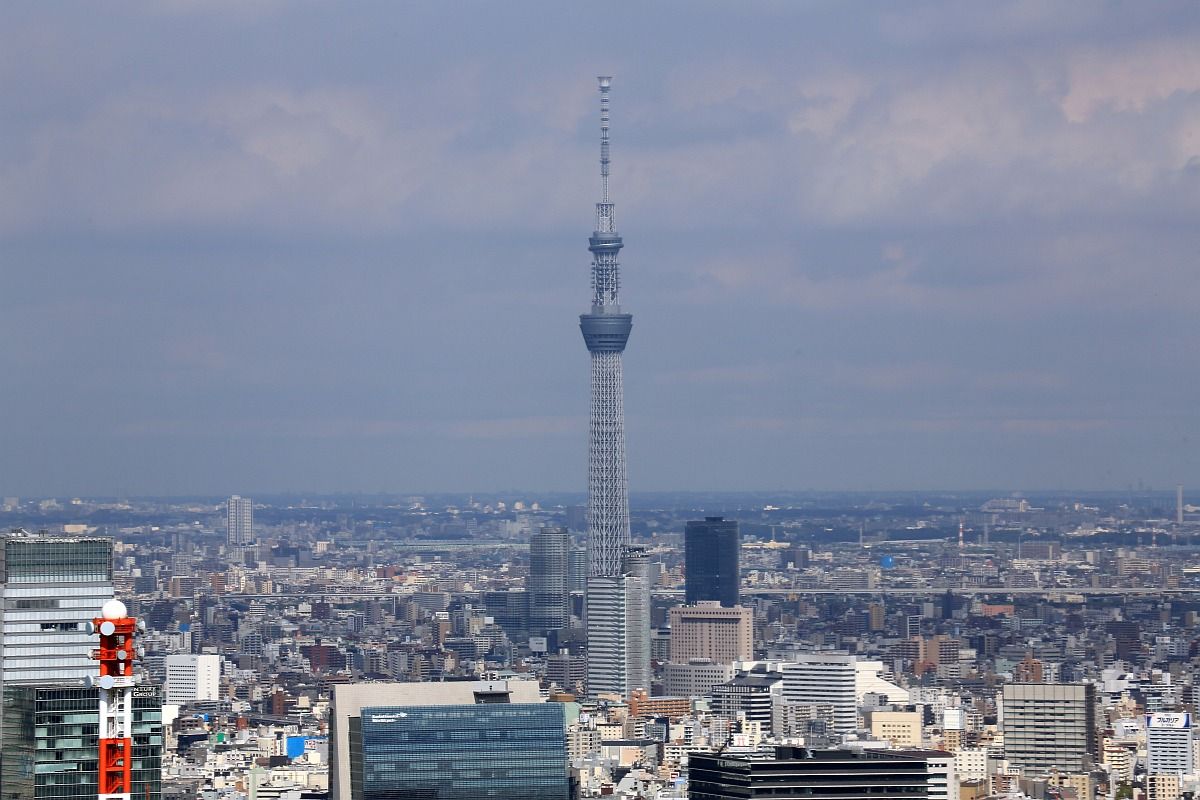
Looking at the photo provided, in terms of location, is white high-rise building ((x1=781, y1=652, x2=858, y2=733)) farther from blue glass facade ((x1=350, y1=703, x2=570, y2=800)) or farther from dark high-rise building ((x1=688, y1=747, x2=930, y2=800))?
blue glass facade ((x1=350, y1=703, x2=570, y2=800))

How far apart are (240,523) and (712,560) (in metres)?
26.2

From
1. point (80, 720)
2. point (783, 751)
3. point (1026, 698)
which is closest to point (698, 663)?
point (1026, 698)

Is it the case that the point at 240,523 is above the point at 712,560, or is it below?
above

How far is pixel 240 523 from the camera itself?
368 ft

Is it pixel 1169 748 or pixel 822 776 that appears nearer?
pixel 822 776

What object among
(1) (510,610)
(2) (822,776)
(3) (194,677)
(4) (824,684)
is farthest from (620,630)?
(2) (822,776)

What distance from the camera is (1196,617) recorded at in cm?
10706

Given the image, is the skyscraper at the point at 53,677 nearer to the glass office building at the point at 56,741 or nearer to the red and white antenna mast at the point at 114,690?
the glass office building at the point at 56,741

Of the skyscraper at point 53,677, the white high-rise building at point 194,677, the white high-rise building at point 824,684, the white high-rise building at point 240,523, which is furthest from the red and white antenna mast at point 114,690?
the white high-rise building at point 240,523

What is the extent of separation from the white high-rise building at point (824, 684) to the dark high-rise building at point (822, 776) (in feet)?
112

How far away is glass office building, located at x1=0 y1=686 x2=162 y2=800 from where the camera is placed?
27672 millimetres

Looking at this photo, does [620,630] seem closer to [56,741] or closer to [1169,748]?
[1169,748]

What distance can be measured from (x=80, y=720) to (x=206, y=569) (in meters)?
81.3

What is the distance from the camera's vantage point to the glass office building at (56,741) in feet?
90.8
